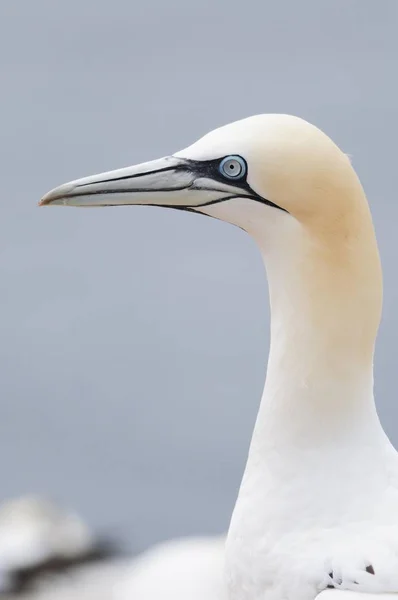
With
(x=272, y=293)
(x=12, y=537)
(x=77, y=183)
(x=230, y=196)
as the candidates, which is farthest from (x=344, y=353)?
(x=12, y=537)

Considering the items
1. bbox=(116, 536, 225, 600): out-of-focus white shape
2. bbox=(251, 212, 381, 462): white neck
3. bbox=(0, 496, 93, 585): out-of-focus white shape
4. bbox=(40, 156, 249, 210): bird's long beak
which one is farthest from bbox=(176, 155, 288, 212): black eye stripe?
bbox=(0, 496, 93, 585): out-of-focus white shape

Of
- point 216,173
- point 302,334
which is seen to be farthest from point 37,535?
point 216,173

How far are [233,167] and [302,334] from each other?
1.55ft

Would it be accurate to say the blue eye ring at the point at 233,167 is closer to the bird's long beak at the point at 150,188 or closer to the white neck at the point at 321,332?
the bird's long beak at the point at 150,188

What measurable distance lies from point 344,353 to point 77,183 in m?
0.81

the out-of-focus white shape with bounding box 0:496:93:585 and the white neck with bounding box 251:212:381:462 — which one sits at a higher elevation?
the out-of-focus white shape with bounding box 0:496:93:585

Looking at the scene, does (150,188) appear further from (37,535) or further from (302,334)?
(37,535)

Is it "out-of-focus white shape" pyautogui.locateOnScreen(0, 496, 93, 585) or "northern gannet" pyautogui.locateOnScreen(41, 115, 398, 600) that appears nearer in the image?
"northern gannet" pyautogui.locateOnScreen(41, 115, 398, 600)

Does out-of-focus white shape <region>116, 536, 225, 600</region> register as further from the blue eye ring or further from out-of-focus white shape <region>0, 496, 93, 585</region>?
the blue eye ring

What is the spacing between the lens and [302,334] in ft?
13.0

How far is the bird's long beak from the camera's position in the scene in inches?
154

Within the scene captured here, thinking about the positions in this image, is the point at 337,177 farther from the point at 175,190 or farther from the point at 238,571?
the point at 238,571

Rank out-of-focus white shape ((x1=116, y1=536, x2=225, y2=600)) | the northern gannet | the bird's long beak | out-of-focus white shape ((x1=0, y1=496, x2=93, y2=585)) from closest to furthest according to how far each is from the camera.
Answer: the northern gannet
the bird's long beak
out-of-focus white shape ((x1=116, y1=536, x2=225, y2=600))
out-of-focus white shape ((x1=0, y1=496, x2=93, y2=585))

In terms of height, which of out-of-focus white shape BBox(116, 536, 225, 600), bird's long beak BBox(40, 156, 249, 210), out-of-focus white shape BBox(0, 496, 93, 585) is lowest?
out-of-focus white shape BBox(116, 536, 225, 600)
